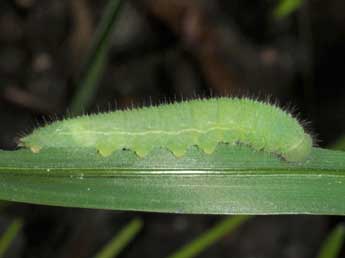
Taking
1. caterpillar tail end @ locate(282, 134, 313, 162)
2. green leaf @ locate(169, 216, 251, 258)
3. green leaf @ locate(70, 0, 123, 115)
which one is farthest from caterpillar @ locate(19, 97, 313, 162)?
green leaf @ locate(169, 216, 251, 258)

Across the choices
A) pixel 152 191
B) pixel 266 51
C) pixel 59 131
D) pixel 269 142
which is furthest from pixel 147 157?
pixel 266 51

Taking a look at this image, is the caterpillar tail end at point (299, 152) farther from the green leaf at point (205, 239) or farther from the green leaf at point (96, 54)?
the green leaf at point (96, 54)

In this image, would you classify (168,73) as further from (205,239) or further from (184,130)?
(184,130)

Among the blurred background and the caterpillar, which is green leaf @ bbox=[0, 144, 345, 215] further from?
the blurred background

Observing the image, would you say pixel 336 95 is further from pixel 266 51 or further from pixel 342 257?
pixel 342 257

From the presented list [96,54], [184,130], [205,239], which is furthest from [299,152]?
[96,54]

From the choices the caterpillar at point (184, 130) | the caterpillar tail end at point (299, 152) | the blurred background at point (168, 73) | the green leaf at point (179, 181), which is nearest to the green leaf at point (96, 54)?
the caterpillar at point (184, 130)
